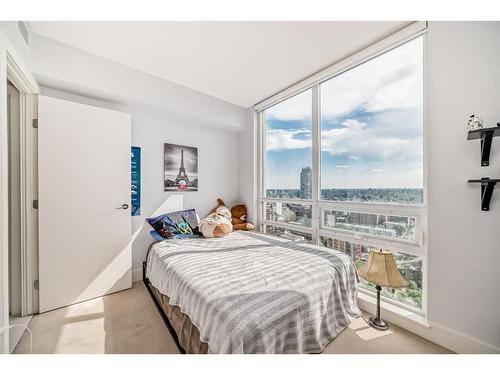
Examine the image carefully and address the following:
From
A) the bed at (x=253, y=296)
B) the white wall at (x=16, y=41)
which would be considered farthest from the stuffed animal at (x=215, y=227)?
the white wall at (x=16, y=41)

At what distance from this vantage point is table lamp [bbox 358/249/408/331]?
1.60m

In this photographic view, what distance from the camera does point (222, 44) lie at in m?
1.92

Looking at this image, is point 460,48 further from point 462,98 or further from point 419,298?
point 419,298

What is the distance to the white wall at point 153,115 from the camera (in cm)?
199

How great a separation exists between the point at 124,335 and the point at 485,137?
9.46 feet

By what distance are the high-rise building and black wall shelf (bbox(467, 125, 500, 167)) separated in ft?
4.89

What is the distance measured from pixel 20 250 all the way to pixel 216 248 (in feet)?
5.91

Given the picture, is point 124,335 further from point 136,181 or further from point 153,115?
point 153,115

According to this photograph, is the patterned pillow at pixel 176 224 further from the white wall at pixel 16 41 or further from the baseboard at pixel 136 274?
the white wall at pixel 16 41

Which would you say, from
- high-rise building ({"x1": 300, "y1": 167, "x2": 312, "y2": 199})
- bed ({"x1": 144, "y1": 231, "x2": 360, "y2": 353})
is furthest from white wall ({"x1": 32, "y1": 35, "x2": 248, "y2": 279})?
high-rise building ({"x1": 300, "y1": 167, "x2": 312, "y2": 199})

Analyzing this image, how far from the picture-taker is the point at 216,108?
3.11m

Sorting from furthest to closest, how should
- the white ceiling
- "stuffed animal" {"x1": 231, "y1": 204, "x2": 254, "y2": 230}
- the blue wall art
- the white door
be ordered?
"stuffed animal" {"x1": 231, "y1": 204, "x2": 254, "y2": 230}
the blue wall art
the white door
the white ceiling

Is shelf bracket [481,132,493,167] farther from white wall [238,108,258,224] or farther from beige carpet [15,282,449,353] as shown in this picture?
white wall [238,108,258,224]
